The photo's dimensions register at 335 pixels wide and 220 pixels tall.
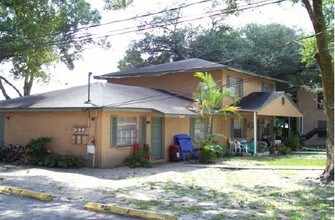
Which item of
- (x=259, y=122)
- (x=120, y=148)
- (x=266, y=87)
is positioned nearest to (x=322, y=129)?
(x=266, y=87)

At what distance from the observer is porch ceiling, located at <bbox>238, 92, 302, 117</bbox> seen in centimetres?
2434

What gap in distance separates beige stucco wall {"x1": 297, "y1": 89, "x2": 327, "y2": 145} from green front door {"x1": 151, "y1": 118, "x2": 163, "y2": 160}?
21980 millimetres

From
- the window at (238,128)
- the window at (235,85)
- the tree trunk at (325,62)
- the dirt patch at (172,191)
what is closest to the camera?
the dirt patch at (172,191)

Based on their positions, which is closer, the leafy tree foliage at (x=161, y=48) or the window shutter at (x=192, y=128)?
the window shutter at (x=192, y=128)

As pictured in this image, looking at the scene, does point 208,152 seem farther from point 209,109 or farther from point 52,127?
point 52,127

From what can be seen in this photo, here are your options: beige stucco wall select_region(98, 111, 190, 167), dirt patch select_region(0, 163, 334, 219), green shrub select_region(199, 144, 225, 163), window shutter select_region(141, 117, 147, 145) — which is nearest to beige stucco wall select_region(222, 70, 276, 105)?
beige stucco wall select_region(98, 111, 190, 167)

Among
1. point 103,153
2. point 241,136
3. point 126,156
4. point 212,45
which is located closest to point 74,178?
point 103,153

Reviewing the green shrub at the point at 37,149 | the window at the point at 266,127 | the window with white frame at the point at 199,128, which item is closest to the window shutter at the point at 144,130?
the green shrub at the point at 37,149

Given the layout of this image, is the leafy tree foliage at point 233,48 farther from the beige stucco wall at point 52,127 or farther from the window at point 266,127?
the beige stucco wall at point 52,127

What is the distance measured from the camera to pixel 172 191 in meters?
11.3

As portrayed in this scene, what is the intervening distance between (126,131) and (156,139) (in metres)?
2.21

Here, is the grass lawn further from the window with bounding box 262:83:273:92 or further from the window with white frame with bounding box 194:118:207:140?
the window with bounding box 262:83:273:92

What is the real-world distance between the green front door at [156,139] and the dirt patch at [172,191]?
2.42m

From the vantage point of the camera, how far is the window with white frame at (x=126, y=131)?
1744cm
